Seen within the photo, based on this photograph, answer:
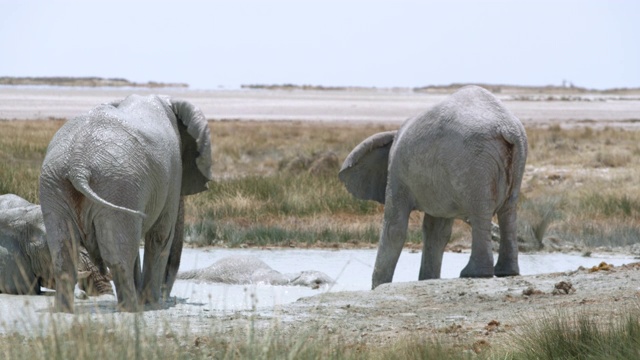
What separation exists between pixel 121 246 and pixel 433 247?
168 inches

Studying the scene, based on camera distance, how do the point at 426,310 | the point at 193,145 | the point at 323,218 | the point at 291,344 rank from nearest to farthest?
the point at 291,344 < the point at 426,310 < the point at 193,145 < the point at 323,218

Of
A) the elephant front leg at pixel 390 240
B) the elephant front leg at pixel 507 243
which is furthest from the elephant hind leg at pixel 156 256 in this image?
the elephant front leg at pixel 507 243

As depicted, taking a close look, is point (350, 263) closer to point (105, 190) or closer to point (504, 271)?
point (504, 271)

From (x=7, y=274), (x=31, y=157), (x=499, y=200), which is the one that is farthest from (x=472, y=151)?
(x=31, y=157)

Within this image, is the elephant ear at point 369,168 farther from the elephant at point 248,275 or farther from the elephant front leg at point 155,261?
the elephant front leg at point 155,261

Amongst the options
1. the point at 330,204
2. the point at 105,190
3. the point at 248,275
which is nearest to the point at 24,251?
the point at 105,190

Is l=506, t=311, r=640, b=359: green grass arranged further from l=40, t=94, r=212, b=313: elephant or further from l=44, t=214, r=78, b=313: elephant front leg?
l=44, t=214, r=78, b=313: elephant front leg

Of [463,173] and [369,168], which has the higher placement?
[463,173]

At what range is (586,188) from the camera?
72.9 feet

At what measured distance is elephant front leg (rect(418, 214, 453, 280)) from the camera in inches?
500

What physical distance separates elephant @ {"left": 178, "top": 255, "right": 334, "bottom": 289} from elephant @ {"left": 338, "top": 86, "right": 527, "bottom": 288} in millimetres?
714

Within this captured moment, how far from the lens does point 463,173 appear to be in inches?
446

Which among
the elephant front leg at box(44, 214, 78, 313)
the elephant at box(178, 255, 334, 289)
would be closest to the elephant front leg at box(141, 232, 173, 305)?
the elephant front leg at box(44, 214, 78, 313)

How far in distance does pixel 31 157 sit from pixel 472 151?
1521 cm
